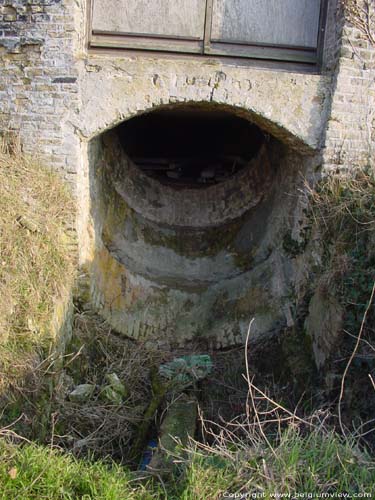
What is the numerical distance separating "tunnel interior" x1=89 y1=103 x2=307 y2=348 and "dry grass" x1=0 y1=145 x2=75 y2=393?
2.03 ft

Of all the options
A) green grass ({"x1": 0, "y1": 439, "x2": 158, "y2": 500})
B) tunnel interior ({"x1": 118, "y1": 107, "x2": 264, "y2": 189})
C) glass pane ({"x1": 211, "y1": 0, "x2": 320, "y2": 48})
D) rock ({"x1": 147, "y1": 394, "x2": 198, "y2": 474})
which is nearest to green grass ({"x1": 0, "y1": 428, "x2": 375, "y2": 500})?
green grass ({"x1": 0, "y1": 439, "x2": 158, "y2": 500})

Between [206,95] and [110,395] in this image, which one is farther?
[206,95]

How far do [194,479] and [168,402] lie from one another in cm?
149

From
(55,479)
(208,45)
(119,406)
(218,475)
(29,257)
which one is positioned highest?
(208,45)

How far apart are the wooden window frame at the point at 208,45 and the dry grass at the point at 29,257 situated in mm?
1313

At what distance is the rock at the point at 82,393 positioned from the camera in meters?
3.65

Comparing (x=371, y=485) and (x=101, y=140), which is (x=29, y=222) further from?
(x=371, y=485)

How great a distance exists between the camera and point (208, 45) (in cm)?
442

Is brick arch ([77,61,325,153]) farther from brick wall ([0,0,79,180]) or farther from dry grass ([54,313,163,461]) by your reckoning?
dry grass ([54,313,163,461])

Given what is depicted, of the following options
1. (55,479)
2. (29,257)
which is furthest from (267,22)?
(55,479)

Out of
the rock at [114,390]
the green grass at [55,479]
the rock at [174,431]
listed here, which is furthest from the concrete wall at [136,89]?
the green grass at [55,479]

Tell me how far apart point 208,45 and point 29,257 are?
2.48m

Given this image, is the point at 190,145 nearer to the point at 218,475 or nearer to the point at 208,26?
the point at 208,26

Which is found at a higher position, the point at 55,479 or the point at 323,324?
the point at 323,324
